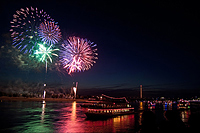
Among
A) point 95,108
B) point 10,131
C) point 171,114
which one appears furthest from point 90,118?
point 171,114

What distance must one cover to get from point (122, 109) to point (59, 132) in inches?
1316

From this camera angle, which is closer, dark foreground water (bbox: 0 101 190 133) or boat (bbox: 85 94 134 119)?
dark foreground water (bbox: 0 101 190 133)

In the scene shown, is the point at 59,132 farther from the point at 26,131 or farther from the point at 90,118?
the point at 90,118

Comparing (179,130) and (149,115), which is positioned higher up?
(149,115)

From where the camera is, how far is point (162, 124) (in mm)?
5906

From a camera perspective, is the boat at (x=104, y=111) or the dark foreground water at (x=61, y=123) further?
the boat at (x=104, y=111)

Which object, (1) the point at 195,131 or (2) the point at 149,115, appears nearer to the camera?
(2) the point at 149,115

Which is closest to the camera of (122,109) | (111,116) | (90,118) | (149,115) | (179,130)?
(149,115)

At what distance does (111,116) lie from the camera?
4922cm

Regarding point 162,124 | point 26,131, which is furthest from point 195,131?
point 26,131

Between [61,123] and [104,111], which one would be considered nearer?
[61,123]

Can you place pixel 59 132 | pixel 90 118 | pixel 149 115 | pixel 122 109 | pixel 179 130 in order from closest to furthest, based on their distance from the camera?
pixel 149 115
pixel 179 130
pixel 59 132
pixel 90 118
pixel 122 109

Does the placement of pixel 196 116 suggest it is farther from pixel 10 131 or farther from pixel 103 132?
pixel 10 131

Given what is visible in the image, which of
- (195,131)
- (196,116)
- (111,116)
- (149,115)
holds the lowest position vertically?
(111,116)
